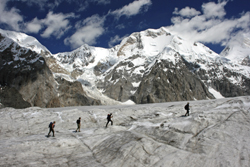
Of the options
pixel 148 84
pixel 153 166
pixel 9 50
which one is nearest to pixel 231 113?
pixel 153 166

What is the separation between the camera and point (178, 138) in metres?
11.5

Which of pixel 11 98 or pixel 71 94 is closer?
pixel 11 98

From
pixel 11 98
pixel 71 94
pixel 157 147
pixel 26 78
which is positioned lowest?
pixel 157 147

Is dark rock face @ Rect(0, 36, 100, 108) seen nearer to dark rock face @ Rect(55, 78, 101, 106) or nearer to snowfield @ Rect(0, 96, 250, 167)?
dark rock face @ Rect(55, 78, 101, 106)

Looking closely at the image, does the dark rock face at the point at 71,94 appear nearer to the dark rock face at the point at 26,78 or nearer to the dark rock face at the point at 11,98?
the dark rock face at the point at 26,78

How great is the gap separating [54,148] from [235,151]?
10691 millimetres

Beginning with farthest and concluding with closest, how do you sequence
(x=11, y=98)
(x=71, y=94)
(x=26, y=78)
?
(x=71, y=94), (x=26, y=78), (x=11, y=98)

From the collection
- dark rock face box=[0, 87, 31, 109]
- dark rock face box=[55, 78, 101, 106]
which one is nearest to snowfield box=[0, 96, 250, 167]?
dark rock face box=[0, 87, 31, 109]

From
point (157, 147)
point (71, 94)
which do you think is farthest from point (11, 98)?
point (157, 147)

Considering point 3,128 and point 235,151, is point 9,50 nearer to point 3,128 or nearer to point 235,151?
point 3,128

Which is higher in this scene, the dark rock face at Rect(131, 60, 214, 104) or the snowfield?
the dark rock face at Rect(131, 60, 214, 104)

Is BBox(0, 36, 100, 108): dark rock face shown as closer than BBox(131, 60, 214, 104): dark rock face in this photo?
Yes

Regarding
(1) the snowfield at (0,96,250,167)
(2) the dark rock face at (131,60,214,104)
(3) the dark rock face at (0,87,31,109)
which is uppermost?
(2) the dark rock face at (131,60,214,104)

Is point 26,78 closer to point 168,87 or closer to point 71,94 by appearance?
point 71,94
